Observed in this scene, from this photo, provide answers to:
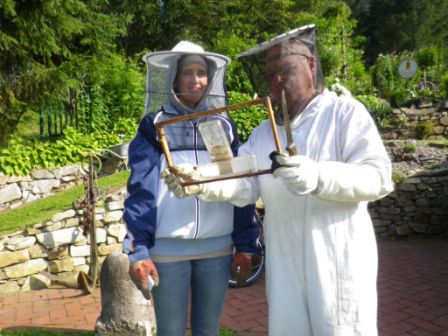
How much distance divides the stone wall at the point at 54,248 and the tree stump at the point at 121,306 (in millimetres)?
1774

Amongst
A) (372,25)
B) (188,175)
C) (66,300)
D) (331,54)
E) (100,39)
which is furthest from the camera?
(372,25)

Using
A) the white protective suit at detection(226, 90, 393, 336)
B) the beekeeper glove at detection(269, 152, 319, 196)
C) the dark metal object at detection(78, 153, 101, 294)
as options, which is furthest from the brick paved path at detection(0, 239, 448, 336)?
the beekeeper glove at detection(269, 152, 319, 196)

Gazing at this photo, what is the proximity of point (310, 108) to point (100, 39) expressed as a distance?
23.7 feet

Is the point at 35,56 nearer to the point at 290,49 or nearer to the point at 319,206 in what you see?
the point at 290,49

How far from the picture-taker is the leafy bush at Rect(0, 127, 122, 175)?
6.76 m

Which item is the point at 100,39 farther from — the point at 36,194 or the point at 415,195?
the point at 415,195

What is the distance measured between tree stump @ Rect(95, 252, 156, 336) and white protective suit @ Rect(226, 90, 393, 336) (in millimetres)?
2004

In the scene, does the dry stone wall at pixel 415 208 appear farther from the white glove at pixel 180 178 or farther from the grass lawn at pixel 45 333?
the white glove at pixel 180 178

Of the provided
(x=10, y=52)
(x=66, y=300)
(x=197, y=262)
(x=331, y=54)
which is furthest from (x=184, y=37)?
(x=197, y=262)

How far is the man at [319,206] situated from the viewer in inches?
65.3

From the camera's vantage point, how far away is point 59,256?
5.23m

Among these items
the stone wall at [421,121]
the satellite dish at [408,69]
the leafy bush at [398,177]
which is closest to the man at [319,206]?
the leafy bush at [398,177]

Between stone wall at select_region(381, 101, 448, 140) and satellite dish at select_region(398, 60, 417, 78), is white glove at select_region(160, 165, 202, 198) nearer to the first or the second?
stone wall at select_region(381, 101, 448, 140)

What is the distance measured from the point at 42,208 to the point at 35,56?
10.4 feet
